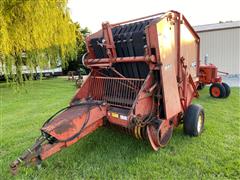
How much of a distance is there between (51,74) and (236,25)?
572 inches

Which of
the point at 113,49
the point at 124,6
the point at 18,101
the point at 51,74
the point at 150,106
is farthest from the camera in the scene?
the point at 51,74

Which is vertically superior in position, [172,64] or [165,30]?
[165,30]

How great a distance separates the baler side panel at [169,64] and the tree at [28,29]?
396cm

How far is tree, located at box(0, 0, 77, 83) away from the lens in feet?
18.0

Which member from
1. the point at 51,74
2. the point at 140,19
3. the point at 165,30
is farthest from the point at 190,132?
the point at 51,74

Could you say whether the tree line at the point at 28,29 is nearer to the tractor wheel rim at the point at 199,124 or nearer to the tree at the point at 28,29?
the tree at the point at 28,29

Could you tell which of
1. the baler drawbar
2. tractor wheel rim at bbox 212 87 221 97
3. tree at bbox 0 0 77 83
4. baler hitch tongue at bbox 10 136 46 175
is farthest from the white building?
baler hitch tongue at bbox 10 136 46 175

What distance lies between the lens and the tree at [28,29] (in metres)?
5.49

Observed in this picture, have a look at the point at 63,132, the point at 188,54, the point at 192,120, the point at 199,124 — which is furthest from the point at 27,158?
the point at 188,54

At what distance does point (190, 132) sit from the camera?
3.71 metres

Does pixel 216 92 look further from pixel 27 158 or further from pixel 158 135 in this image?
pixel 27 158

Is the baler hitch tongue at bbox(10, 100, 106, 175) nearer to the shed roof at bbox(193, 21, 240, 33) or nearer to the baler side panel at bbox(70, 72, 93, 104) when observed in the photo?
the baler side panel at bbox(70, 72, 93, 104)

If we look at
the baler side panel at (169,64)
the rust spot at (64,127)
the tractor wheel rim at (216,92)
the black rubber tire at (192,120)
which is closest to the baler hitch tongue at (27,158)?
the rust spot at (64,127)

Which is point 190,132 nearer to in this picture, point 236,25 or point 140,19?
point 140,19
